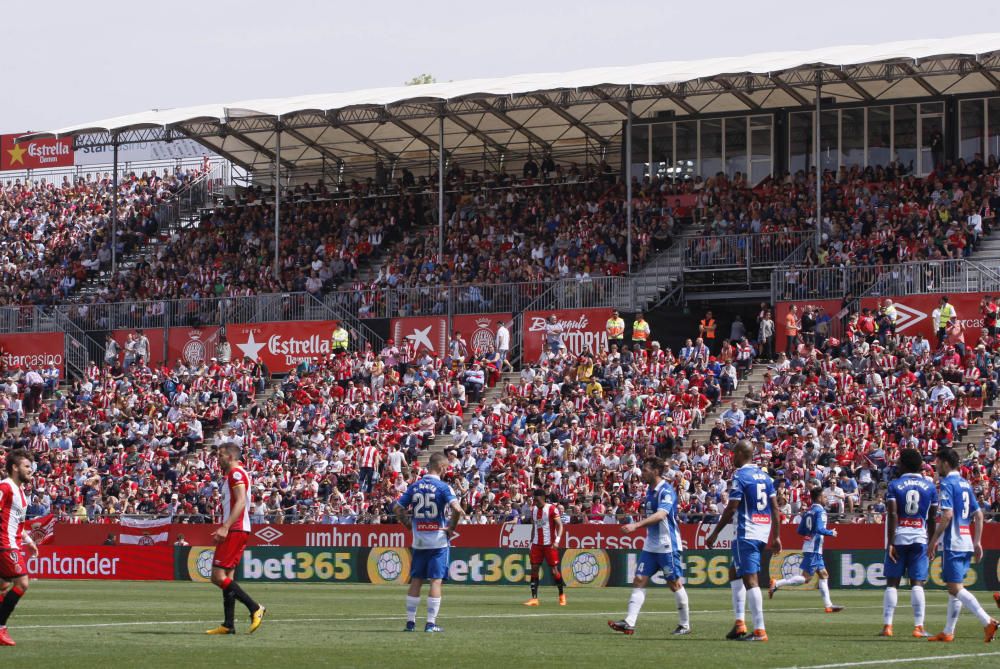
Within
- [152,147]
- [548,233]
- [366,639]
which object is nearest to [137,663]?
[366,639]

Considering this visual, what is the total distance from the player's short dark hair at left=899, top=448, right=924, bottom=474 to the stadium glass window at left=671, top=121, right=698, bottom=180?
3646 cm

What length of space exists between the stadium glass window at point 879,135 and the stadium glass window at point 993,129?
2.82 m

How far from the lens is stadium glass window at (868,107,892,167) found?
5025cm

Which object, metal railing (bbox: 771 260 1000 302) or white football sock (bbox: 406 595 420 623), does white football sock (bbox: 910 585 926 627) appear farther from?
metal railing (bbox: 771 260 1000 302)

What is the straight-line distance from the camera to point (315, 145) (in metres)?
58.3

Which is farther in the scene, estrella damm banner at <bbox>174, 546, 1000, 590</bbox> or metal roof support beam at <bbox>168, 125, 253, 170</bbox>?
metal roof support beam at <bbox>168, 125, 253, 170</bbox>

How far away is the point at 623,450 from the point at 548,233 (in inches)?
570

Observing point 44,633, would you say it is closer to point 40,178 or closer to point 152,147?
point 152,147

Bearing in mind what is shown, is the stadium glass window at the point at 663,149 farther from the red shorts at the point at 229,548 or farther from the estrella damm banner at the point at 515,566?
the red shorts at the point at 229,548

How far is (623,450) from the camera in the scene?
1487 inches

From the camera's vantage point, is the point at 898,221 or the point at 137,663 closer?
the point at 137,663

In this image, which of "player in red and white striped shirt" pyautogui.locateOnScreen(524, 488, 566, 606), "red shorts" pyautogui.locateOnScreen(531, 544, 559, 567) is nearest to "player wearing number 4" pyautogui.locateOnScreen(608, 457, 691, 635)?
"player in red and white striped shirt" pyautogui.locateOnScreen(524, 488, 566, 606)

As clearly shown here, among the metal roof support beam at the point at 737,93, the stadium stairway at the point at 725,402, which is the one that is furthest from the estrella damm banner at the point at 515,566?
the metal roof support beam at the point at 737,93

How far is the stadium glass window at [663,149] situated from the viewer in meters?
53.4
